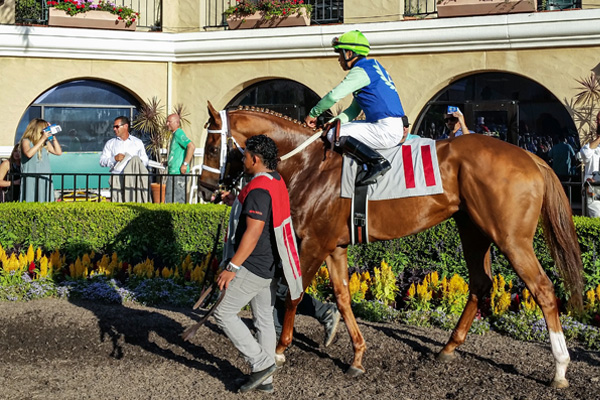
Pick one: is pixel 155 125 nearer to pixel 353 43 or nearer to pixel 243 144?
pixel 243 144

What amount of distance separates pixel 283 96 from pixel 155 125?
2.71 m

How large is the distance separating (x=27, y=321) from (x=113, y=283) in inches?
52.5

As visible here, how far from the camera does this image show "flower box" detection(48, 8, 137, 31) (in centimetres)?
1623

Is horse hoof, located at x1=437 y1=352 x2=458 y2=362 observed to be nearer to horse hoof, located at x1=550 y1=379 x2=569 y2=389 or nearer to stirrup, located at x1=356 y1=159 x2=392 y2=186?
horse hoof, located at x1=550 y1=379 x2=569 y2=389

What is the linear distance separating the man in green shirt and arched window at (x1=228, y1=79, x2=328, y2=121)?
14.9 feet

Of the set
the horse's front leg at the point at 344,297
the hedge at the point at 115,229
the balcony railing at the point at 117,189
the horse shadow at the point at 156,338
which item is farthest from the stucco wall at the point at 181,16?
the horse's front leg at the point at 344,297

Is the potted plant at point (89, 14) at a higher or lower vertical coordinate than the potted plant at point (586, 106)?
higher

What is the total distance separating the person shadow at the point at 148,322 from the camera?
612cm

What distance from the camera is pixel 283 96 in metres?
16.8

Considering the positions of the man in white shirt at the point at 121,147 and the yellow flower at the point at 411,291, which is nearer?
the yellow flower at the point at 411,291

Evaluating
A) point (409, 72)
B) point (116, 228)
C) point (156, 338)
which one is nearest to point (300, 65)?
point (409, 72)

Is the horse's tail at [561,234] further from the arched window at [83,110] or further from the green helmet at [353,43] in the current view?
the arched window at [83,110]

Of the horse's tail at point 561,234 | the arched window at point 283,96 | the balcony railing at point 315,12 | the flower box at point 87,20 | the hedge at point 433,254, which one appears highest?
the balcony railing at point 315,12

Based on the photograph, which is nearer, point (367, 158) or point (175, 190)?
point (367, 158)
